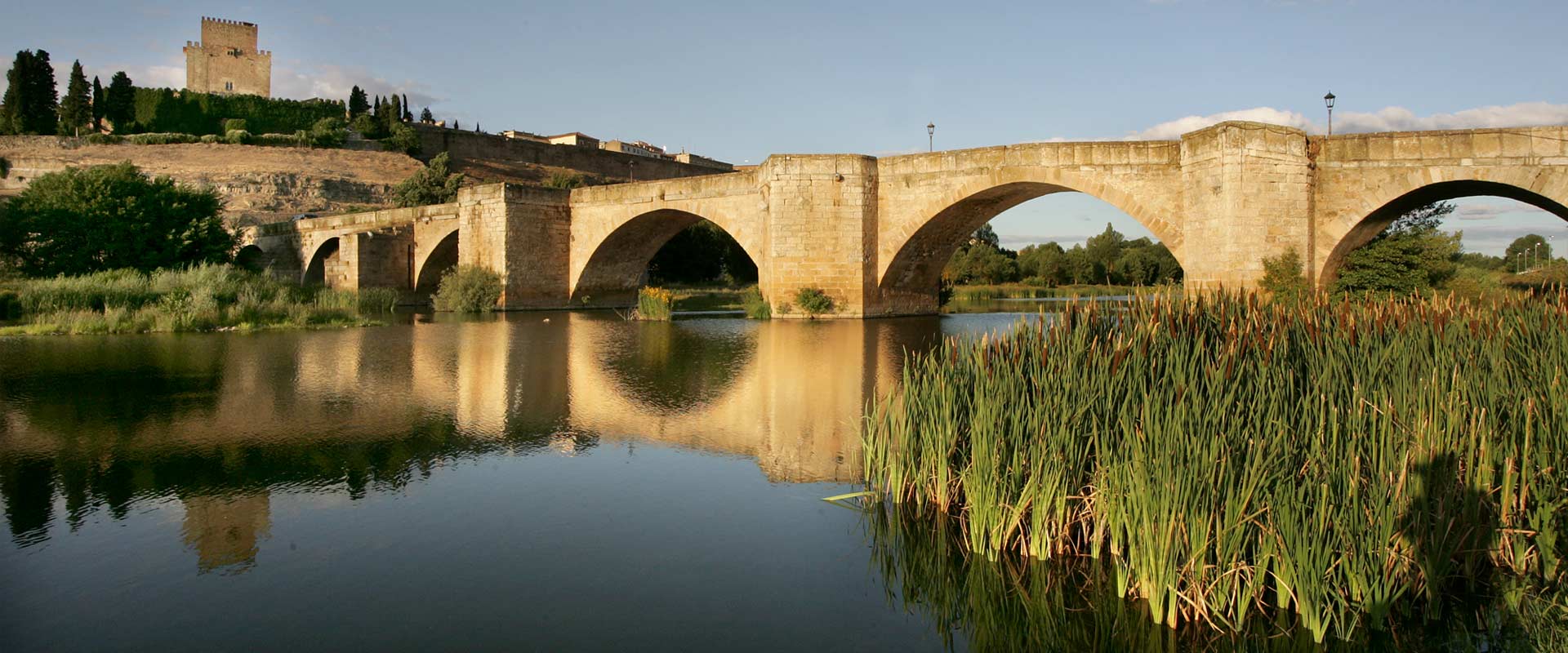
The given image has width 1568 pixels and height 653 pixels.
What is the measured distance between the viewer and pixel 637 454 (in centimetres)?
634

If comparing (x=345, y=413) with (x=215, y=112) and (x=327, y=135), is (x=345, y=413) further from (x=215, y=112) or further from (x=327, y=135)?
(x=215, y=112)

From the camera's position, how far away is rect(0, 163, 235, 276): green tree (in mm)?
24422

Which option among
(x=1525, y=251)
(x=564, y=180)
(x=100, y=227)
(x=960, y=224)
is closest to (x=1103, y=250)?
(x=1525, y=251)

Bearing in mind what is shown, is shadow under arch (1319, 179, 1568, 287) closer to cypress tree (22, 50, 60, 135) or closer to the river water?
the river water

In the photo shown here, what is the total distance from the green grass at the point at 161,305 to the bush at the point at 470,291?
18.8ft

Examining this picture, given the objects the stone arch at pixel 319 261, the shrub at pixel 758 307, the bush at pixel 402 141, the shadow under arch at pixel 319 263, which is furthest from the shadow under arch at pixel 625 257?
the bush at pixel 402 141

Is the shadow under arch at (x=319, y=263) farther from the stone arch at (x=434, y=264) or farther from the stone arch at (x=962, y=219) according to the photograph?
the stone arch at (x=962, y=219)

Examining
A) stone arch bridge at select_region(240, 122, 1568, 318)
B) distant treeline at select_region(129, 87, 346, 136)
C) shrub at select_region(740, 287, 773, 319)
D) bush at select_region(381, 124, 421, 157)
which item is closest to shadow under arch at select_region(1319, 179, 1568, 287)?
stone arch bridge at select_region(240, 122, 1568, 318)

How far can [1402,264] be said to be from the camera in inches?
573

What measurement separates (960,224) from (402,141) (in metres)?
47.9

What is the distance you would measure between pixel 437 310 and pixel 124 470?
22.1 meters

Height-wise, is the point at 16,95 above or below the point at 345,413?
above

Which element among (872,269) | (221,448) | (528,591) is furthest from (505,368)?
(872,269)

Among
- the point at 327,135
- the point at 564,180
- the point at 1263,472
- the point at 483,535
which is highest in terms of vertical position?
the point at 327,135
